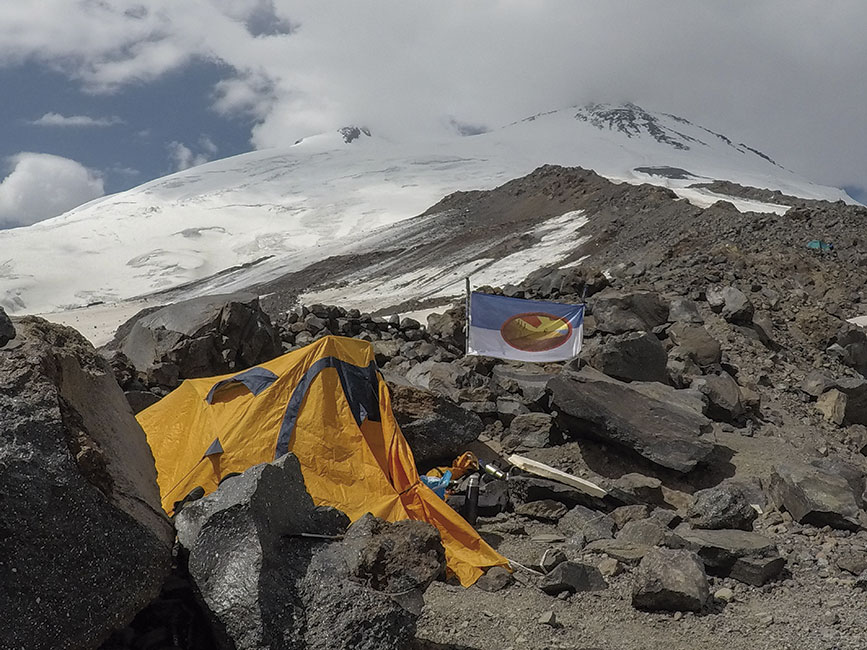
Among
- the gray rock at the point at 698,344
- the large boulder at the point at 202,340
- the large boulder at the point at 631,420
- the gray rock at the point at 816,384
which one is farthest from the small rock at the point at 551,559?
the gray rock at the point at 816,384

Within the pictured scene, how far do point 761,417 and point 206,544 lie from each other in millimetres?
7397

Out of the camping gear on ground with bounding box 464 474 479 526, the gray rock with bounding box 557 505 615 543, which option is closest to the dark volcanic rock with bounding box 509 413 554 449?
the gray rock with bounding box 557 505 615 543

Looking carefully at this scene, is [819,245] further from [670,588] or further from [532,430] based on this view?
[670,588]

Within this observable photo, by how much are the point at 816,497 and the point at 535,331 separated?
4471 mm

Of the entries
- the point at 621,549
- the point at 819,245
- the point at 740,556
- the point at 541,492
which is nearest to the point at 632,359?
the point at 541,492

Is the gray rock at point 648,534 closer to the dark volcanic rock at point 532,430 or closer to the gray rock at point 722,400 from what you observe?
the dark volcanic rock at point 532,430

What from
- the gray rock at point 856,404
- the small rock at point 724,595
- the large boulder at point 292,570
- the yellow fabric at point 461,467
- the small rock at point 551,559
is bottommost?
the gray rock at point 856,404

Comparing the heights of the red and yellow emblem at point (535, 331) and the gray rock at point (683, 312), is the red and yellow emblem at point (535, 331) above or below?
above

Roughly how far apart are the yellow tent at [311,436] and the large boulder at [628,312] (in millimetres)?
5950

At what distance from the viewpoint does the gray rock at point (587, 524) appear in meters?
5.30

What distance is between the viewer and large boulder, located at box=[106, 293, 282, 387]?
8.18 metres

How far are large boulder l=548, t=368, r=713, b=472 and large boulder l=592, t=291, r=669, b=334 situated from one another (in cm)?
392

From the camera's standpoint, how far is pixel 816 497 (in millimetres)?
5465

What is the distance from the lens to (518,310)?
950cm
